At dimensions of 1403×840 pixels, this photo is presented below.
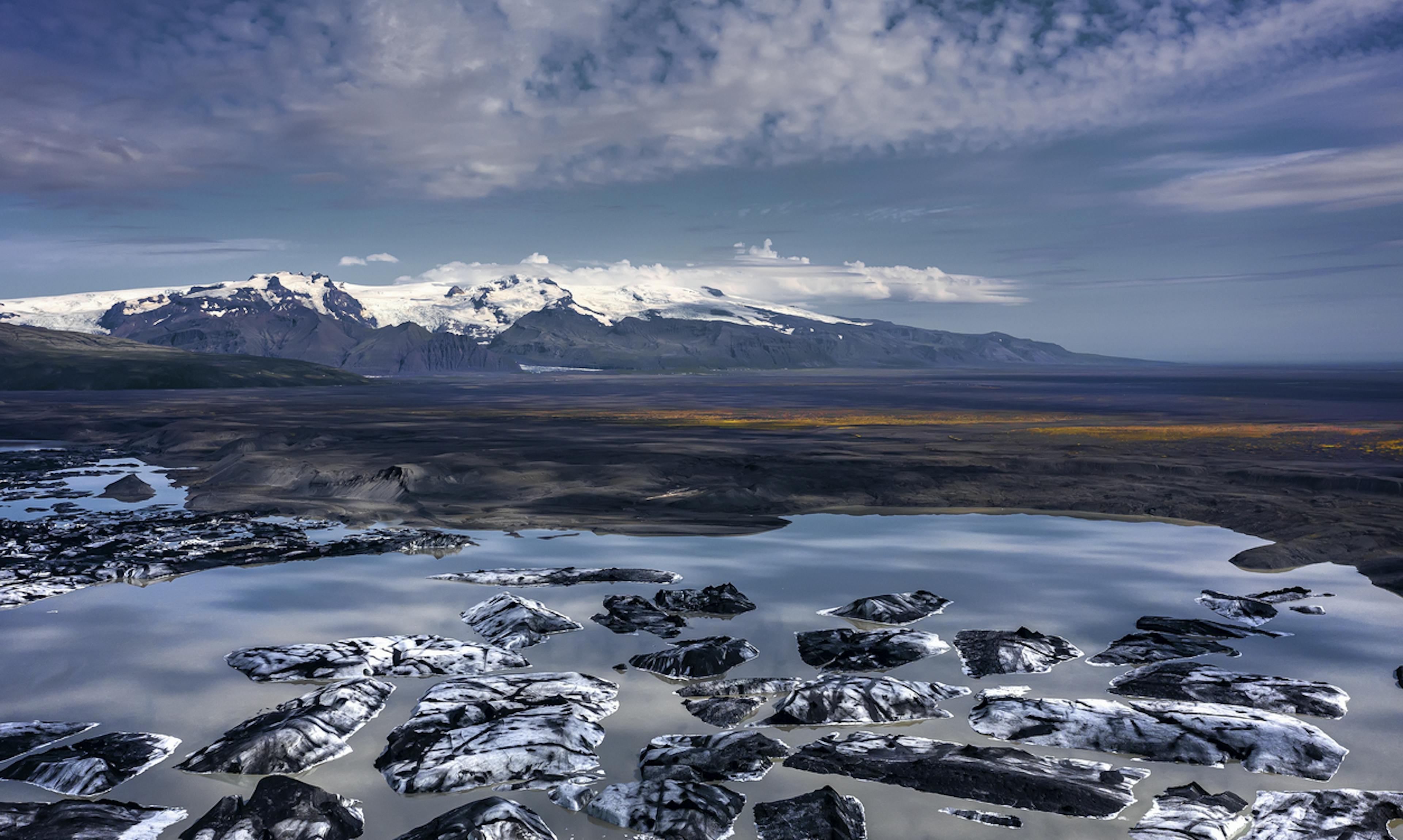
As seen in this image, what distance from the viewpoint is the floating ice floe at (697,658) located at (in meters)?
11.0

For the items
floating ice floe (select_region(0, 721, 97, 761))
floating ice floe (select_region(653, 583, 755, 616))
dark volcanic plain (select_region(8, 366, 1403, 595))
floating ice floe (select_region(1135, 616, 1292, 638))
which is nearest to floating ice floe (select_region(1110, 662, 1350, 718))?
floating ice floe (select_region(1135, 616, 1292, 638))

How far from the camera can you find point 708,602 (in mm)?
14047

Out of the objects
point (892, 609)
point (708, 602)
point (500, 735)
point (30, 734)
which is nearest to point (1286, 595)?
point (892, 609)

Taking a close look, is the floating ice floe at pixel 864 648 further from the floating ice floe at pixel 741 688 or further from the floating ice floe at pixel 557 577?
the floating ice floe at pixel 557 577

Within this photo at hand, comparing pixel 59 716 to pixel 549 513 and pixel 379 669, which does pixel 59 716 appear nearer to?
pixel 379 669

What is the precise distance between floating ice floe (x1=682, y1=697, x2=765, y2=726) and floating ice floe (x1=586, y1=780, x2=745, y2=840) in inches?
64.7

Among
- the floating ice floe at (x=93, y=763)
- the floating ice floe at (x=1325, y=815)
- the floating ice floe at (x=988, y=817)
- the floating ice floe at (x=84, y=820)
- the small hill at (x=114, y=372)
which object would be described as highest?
the floating ice floe at (x=1325, y=815)

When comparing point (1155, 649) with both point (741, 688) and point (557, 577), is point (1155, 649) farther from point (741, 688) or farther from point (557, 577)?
point (557, 577)

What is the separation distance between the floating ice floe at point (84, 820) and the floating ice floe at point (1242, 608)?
14132 millimetres

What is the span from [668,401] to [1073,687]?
83.6 metres

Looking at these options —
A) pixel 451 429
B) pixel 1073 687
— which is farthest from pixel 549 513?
pixel 451 429

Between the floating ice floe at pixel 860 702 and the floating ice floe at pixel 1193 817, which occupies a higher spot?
the floating ice floe at pixel 1193 817

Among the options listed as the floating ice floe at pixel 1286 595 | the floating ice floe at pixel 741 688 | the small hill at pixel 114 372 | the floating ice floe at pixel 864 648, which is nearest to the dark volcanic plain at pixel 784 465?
the floating ice floe at pixel 1286 595

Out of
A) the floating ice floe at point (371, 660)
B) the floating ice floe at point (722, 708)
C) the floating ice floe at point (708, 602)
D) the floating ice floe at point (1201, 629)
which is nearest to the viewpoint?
the floating ice floe at point (722, 708)
